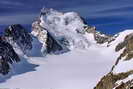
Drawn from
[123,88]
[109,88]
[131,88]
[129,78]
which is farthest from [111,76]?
[131,88]

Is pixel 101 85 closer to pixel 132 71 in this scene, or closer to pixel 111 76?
pixel 111 76

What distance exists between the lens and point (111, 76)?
150 meters

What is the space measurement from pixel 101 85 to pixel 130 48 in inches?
1367

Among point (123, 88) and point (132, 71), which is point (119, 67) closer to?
point (132, 71)

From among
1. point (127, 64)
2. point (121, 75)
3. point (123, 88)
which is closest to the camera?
point (123, 88)

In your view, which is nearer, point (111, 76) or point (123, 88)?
point (123, 88)

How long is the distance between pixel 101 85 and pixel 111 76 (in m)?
12.7

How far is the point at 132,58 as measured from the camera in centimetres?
15625

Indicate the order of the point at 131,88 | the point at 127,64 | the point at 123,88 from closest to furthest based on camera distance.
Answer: the point at 131,88 < the point at 123,88 < the point at 127,64

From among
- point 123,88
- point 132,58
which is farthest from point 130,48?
point 123,88

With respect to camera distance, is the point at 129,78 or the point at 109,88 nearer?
the point at 129,78

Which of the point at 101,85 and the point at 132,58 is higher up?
the point at 132,58

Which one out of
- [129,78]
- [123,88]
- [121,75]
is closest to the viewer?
[123,88]

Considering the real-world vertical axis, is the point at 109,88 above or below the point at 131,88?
below
